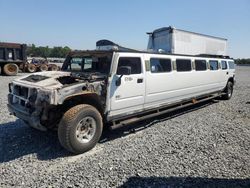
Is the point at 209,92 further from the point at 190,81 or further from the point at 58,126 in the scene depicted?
the point at 58,126

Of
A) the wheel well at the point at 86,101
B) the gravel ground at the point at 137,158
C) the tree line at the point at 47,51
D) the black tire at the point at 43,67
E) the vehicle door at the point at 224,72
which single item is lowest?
the gravel ground at the point at 137,158

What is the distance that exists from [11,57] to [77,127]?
59.2 feet

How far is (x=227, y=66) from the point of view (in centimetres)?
1145

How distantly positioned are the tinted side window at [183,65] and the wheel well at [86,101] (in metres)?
3.15

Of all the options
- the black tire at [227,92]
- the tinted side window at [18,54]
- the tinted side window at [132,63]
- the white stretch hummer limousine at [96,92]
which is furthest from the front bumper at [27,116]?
the tinted side window at [18,54]

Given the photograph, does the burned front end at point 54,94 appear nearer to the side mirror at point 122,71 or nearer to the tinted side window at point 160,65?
the side mirror at point 122,71

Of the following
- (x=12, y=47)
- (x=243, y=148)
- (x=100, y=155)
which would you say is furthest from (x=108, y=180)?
(x=12, y=47)

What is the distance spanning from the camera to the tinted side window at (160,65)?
651cm

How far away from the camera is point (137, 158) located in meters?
4.72

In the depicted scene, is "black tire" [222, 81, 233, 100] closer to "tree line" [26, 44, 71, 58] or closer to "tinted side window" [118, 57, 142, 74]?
"tinted side window" [118, 57, 142, 74]

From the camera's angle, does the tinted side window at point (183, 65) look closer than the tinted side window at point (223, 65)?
Yes

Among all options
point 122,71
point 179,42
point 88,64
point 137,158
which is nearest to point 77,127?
point 137,158

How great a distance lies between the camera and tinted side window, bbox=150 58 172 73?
6.51 metres

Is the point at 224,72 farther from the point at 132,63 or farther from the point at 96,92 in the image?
the point at 96,92
